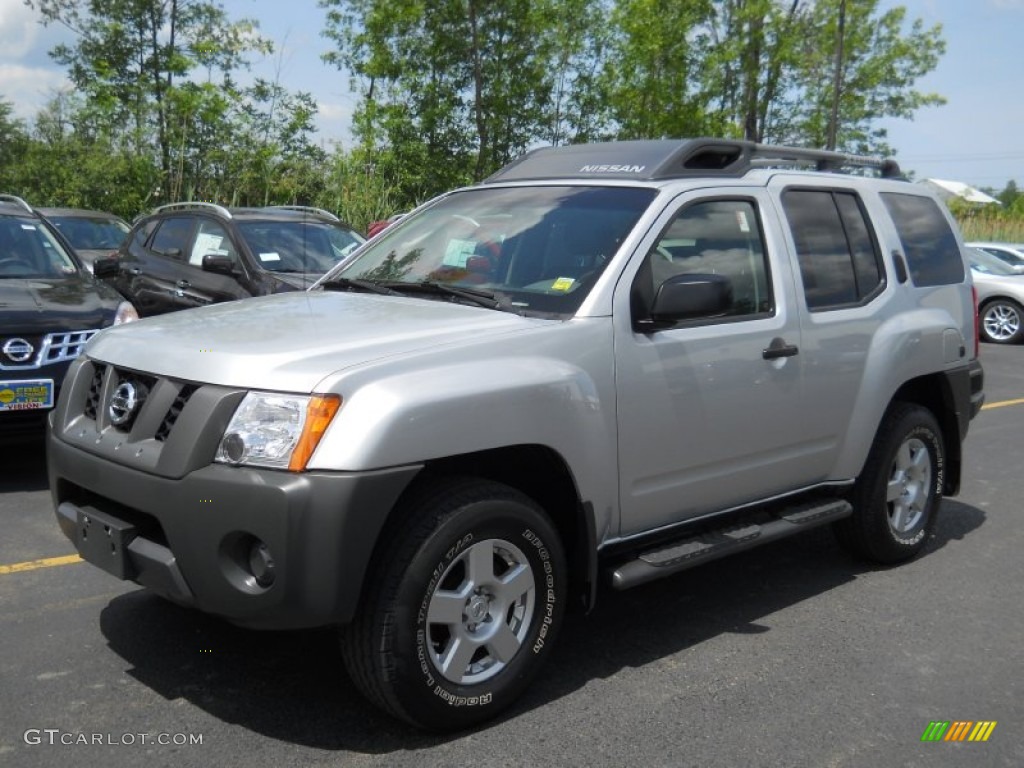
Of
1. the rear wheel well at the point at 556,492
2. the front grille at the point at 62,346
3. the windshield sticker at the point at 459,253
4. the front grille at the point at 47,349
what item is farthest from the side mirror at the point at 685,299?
the front grille at the point at 62,346

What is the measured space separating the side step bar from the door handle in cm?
71

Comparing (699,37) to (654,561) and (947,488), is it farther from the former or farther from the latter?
(654,561)

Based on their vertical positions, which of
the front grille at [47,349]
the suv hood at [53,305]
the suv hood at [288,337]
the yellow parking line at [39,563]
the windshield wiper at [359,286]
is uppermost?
the windshield wiper at [359,286]

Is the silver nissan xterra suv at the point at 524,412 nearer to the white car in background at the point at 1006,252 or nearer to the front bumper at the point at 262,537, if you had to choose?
the front bumper at the point at 262,537

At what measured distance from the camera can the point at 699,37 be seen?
22.7m

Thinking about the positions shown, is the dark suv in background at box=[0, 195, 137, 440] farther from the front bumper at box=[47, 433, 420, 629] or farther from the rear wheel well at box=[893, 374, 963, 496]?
the rear wheel well at box=[893, 374, 963, 496]

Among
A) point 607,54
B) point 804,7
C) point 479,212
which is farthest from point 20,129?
point 479,212

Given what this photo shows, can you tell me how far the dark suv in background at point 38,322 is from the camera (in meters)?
6.09

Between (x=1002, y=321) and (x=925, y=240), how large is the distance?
12245mm

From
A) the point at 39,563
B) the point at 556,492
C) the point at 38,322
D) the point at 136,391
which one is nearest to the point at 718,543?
the point at 556,492

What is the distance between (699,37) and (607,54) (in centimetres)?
195

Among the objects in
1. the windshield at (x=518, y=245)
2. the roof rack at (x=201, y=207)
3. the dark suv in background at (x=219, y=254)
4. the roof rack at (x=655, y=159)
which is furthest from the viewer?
the roof rack at (x=201, y=207)

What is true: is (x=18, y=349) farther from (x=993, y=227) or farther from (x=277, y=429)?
(x=993, y=227)

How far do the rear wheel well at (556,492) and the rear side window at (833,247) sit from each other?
1592 mm
